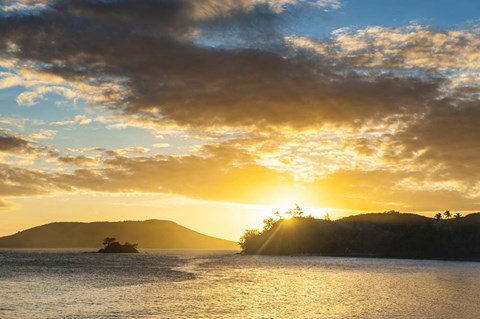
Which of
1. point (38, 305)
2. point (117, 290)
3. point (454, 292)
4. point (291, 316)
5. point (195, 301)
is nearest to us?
point (291, 316)

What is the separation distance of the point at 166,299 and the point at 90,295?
11799 millimetres

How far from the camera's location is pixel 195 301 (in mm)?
74188

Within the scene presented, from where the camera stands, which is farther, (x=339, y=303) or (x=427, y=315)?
(x=339, y=303)

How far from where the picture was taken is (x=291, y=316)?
62.2m

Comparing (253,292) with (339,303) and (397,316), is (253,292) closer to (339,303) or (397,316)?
(339,303)

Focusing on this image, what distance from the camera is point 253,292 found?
292 feet

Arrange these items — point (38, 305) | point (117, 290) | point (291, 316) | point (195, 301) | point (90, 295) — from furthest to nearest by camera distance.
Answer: point (117, 290)
point (90, 295)
point (195, 301)
point (38, 305)
point (291, 316)

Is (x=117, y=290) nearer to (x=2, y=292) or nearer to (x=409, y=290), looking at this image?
(x=2, y=292)

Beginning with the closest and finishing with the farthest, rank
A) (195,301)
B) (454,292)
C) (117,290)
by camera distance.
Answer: (195,301) → (117,290) → (454,292)

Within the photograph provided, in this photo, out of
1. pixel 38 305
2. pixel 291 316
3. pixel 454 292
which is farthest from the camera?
pixel 454 292

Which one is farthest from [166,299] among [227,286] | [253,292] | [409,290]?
[409,290]

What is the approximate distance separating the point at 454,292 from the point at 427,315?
3412 cm

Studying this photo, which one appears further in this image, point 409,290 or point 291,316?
point 409,290

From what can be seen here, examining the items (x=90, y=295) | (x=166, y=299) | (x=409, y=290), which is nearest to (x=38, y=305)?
(x=90, y=295)
